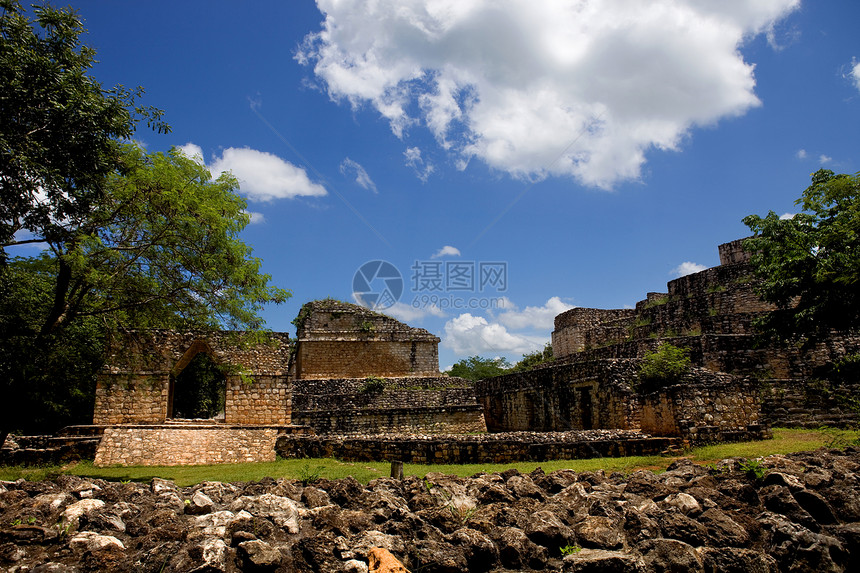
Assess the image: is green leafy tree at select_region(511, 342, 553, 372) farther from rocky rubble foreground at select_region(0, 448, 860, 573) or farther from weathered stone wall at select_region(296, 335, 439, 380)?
rocky rubble foreground at select_region(0, 448, 860, 573)

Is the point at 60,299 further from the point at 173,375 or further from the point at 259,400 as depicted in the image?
the point at 259,400

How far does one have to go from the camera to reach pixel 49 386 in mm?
14367

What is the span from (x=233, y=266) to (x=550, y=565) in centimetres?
782

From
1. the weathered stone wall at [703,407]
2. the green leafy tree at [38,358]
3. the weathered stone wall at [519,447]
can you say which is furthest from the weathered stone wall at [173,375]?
the weathered stone wall at [703,407]

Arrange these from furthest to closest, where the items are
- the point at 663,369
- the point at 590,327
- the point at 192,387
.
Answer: the point at 590,327
the point at 192,387
the point at 663,369

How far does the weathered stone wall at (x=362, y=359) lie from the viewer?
21.8 meters

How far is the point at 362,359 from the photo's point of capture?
72.4ft

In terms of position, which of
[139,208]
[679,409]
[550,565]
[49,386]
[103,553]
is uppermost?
[139,208]

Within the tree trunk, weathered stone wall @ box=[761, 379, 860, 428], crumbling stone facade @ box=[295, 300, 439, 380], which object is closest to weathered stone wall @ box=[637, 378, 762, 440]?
weathered stone wall @ box=[761, 379, 860, 428]

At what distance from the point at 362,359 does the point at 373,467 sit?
12234mm

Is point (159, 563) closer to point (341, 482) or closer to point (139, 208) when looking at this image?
point (341, 482)

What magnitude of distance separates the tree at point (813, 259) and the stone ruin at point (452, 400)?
1.60 metres

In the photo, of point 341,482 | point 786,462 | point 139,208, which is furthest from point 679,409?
point 139,208

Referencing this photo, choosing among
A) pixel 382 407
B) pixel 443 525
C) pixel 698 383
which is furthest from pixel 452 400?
pixel 443 525
